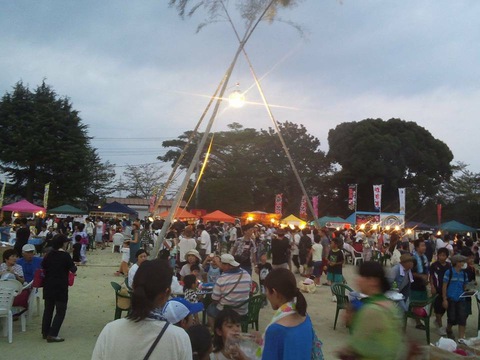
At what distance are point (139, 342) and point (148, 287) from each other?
259 millimetres

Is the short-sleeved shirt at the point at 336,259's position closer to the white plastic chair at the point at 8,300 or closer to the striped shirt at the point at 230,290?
the striped shirt at the point at 230,290

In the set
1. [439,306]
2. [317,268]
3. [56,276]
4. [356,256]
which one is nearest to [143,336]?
[56,276]

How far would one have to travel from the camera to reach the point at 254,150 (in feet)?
138

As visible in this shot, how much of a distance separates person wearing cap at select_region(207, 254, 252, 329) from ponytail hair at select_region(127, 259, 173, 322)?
3902 mm

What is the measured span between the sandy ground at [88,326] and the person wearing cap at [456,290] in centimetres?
61

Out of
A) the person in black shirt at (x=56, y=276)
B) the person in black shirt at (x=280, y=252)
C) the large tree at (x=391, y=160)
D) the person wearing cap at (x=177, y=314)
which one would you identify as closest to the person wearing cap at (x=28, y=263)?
the person in black shirt at (x=56, y=276)

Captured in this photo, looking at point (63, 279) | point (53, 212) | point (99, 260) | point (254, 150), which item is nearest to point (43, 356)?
point (63, 279)

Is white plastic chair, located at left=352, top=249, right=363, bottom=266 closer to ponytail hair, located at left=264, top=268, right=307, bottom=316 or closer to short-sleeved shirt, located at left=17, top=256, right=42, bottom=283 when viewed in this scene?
short-sleeved shirt, located at left=17, top=256, right=42, bottom=283

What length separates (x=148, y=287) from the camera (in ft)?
6.91

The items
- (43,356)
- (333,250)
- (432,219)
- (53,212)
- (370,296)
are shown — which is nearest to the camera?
(370,296)

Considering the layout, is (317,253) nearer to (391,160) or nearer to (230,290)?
(230,290)

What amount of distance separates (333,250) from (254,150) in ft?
106

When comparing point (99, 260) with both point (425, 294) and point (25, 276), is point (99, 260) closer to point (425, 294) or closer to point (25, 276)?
point (25, 276)

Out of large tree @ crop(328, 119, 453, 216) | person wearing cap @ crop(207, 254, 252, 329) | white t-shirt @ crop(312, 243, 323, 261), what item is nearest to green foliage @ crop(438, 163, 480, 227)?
large tree @ crop(328, 119, 453, 216)
